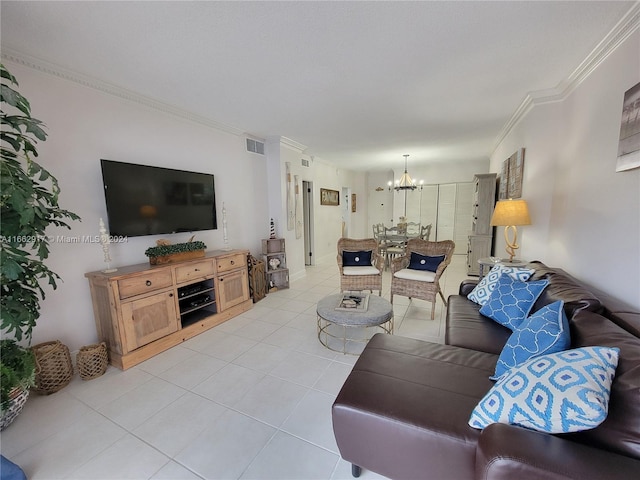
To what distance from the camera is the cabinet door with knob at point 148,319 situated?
7.39 feet

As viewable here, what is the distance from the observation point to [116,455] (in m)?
1.47

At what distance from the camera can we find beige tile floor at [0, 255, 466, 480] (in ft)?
4.59

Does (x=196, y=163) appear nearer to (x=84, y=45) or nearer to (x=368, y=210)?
(x=84, y=45)

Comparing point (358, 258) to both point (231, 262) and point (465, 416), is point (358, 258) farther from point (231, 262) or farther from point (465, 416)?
point (465, 416)

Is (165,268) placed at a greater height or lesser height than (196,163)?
lesser

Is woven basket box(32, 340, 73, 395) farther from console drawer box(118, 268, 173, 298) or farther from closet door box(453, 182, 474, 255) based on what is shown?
closet door box(453, 182, 474, 255)

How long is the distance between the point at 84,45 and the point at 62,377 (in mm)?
2471

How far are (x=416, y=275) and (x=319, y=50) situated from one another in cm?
258

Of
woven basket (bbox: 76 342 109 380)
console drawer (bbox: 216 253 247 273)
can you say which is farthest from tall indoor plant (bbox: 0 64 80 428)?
console drawer (bbox: 216 253 247 273)

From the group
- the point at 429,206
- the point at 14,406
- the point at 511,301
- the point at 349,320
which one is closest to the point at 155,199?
the point at 14,406

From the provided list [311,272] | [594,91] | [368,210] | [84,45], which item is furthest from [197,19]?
[368,210]

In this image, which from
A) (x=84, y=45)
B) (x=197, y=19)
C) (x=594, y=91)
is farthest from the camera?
(x=594, y=91)

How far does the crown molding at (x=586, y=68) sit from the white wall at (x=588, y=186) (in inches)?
1.8

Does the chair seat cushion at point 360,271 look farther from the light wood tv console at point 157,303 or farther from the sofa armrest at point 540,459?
the sofa armrest at point 540,459
